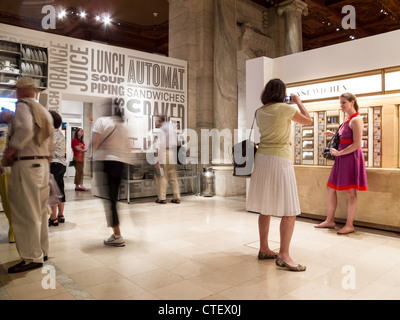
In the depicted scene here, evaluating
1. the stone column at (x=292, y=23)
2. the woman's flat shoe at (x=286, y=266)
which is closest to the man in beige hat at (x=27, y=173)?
the woman's flat shoe at (x=286, y=266)

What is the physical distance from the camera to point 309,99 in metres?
5.19

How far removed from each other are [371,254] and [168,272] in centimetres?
208

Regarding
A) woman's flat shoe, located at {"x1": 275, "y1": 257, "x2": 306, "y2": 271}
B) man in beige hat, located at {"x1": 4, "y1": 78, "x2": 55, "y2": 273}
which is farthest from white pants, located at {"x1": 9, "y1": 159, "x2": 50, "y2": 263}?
woman's flat shoe, located at {"x1": 275, "y1": 257, "x2": 306, "y2": 271}

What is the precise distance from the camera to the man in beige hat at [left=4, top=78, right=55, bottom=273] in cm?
284

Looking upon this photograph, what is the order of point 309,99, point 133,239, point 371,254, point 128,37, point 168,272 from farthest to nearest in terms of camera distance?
point 128,37 < point 309,99 < point 133,239 < point 371,254 < point 168,272

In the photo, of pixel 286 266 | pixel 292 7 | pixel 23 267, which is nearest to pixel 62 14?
pixel 292 7

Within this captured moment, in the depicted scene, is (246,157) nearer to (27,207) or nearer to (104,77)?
(27,207)

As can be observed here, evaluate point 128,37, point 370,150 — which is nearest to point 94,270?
point 370,150

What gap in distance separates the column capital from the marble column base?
5.74m

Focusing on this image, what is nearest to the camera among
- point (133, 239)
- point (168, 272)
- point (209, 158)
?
point (168, 272)

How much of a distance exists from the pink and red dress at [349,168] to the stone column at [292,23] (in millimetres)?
6783

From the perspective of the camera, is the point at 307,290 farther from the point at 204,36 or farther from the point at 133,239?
the point at 204,36

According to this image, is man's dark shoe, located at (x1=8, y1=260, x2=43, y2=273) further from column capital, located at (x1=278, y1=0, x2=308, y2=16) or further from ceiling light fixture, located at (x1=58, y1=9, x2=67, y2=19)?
column capital, located at (x1=278, y1=0, x2=308, y2=16)

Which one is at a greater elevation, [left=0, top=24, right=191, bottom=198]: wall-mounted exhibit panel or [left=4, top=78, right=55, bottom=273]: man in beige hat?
[left=0, top=24, right=191, bottom=198]: wall-mounted exhibit panel
